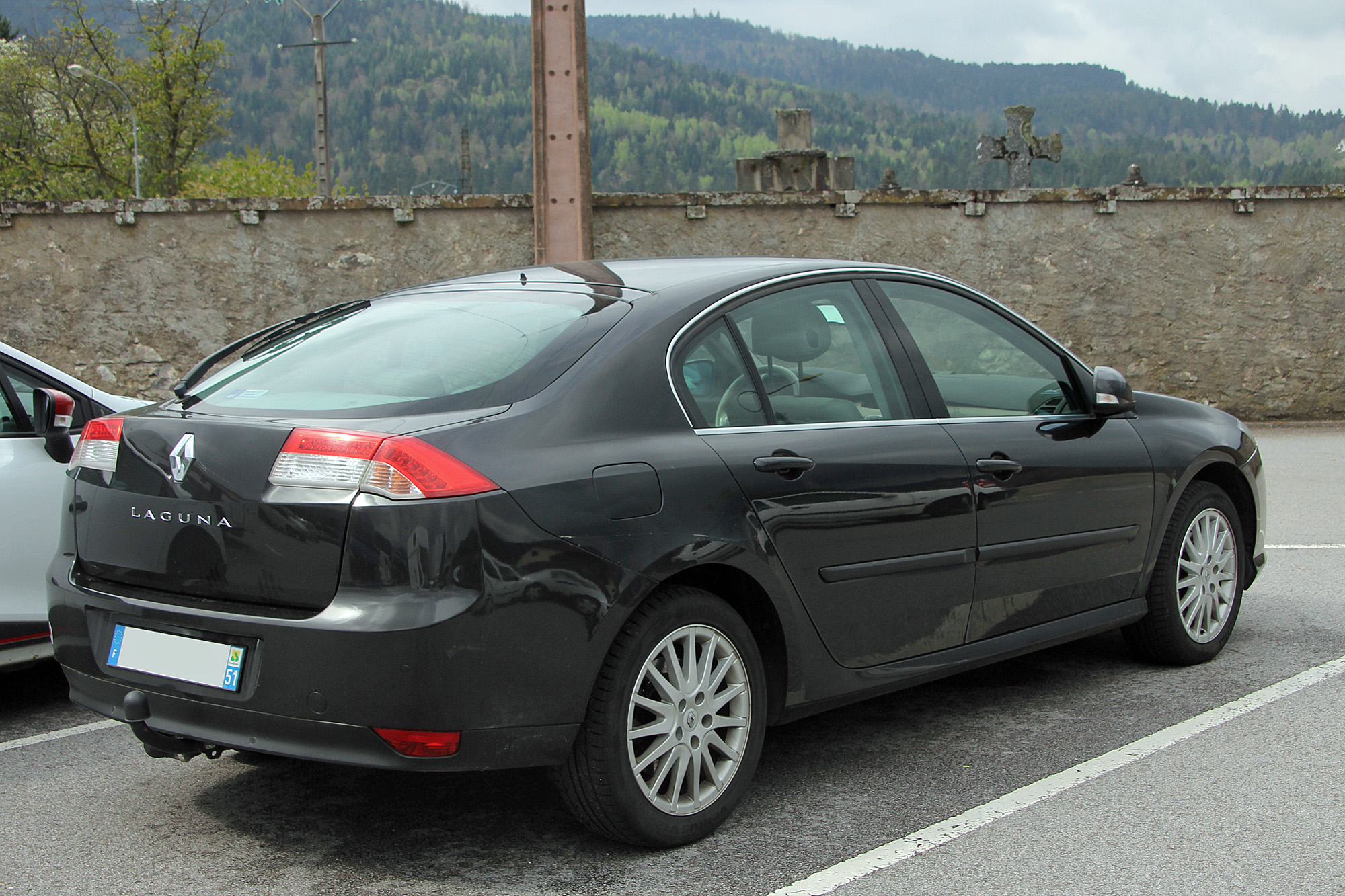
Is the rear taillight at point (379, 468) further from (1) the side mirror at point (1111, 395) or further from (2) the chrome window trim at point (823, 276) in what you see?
(1) the side mirror at point (1111, 395)

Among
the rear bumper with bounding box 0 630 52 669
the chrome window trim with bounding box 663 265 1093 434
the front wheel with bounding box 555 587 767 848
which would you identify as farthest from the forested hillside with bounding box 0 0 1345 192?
the front wheel with bounding box 555 587 767 848

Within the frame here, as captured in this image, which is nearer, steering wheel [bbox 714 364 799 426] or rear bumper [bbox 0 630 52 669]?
steering wheel [bbox 714 364 799 426]

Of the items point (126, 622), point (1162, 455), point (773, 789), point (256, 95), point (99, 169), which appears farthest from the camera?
point (256, 95)

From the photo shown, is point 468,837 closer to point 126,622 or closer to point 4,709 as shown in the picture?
point 126,622

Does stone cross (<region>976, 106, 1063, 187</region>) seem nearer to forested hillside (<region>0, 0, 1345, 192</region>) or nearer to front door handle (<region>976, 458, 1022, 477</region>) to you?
front door handle (<region>976, 458, 1022, 477</region>)

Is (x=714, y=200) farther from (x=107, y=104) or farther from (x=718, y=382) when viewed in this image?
(x=107, y=104)

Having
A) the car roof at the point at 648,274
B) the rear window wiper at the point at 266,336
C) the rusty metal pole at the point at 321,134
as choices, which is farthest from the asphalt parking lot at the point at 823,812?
the rusty metal pole at the point at 321,134

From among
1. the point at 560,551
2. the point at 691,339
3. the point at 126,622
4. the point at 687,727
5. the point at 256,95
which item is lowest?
the point at 687,727

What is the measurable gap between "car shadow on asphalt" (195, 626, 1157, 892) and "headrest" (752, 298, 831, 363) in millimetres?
1256

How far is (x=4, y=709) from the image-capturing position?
14.9 feet

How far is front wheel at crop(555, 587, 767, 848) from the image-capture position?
9.54 feet

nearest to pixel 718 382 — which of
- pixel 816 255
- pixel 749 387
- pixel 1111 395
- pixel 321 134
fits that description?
pixel 749 387

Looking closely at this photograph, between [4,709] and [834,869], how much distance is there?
3.28 m

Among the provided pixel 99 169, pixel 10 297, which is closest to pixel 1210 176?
pixel 99 169
